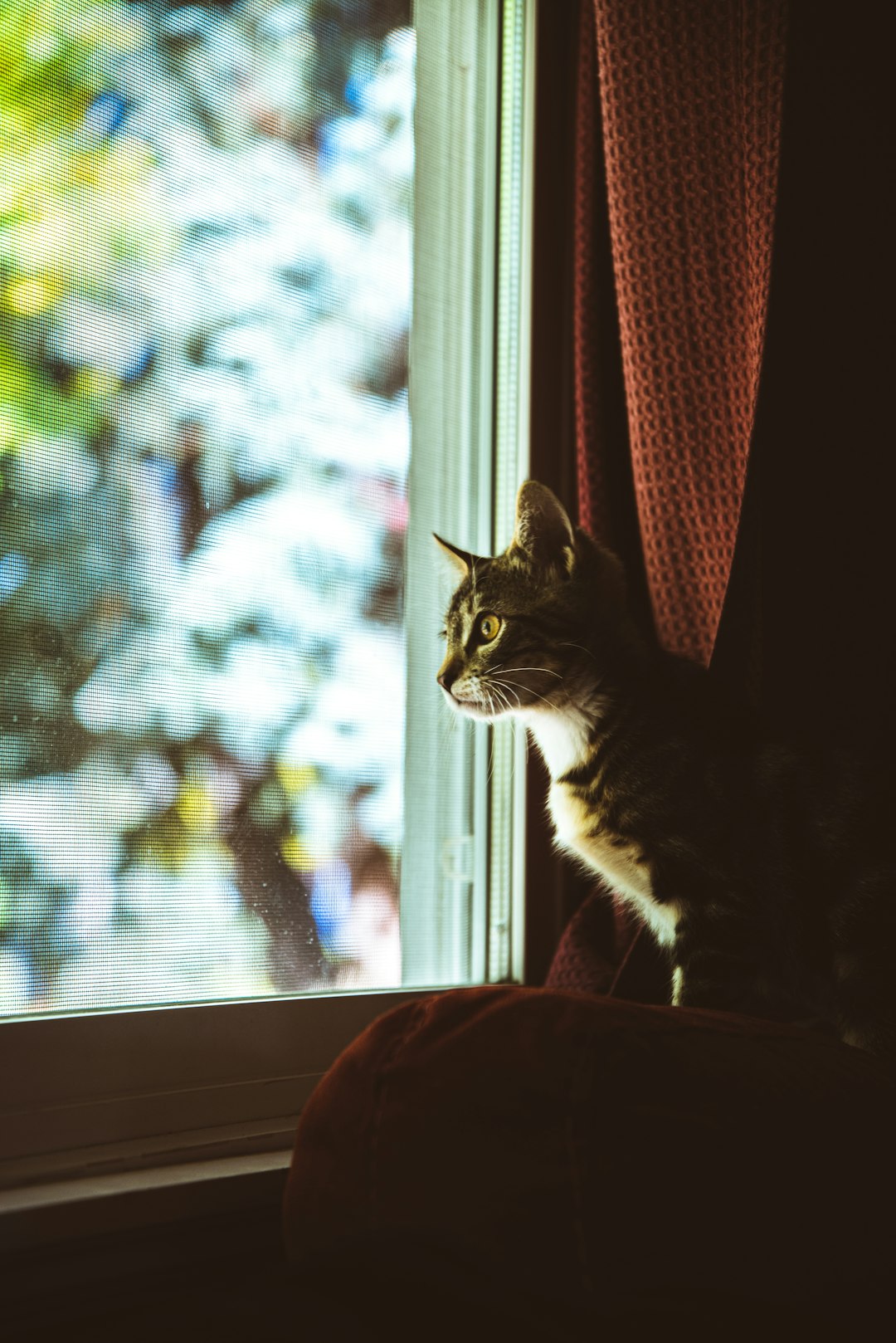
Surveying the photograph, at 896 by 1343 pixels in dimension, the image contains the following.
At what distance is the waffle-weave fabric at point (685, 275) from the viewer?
1.13 meters

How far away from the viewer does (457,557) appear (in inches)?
47.5

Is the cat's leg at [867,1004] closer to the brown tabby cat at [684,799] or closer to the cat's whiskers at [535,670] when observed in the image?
the brown tabby cat at [684,799]

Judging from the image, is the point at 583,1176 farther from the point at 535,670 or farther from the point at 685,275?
the point at 685,275

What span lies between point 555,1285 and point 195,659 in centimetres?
71

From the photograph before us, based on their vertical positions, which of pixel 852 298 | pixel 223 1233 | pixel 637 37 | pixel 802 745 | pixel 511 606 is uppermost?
pixel 637 37

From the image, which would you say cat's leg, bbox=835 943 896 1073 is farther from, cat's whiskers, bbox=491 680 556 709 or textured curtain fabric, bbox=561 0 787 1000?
cat's whiskers, bbox=491 680 556 709

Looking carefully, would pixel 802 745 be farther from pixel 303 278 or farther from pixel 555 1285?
pixel 303 278

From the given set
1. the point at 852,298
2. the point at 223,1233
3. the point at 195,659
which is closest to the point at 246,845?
the point at 195,659

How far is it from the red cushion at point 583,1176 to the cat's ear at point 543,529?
0.59 metres

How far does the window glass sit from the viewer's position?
94 centimetres

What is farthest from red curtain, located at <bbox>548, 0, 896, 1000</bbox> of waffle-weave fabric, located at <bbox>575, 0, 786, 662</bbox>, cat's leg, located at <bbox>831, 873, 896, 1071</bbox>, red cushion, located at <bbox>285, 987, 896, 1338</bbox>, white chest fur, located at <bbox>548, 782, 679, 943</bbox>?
red cushion, located at <bbox>285, 987, 896, 1338</bbox>

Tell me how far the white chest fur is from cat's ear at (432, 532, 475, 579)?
1.00 feet

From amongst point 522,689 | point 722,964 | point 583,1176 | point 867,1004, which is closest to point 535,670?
point 522,689

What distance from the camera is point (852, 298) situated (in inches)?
47.6
